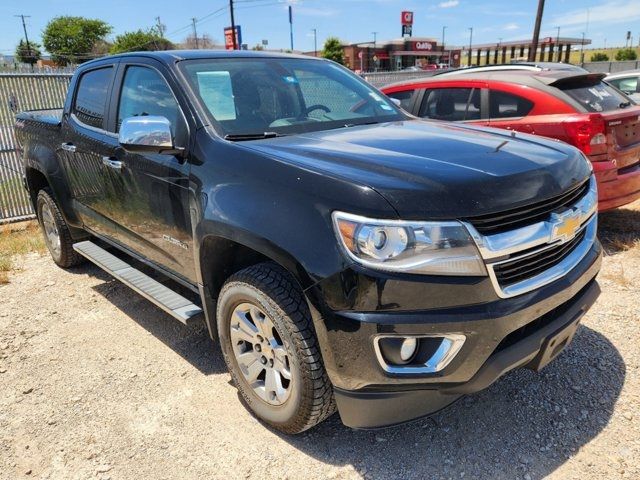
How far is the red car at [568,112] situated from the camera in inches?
184

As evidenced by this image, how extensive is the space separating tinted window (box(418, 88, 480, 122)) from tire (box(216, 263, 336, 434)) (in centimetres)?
405

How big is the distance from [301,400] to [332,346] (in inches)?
16.2

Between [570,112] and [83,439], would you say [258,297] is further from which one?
[570,112]

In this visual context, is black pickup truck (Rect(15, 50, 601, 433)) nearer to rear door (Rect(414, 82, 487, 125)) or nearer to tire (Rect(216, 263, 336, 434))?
tire (Rect(216, 263, 336, 434))

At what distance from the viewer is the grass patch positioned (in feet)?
17.3

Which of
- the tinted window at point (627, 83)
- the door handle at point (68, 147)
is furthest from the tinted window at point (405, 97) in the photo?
the tinted window at point (627, 83)

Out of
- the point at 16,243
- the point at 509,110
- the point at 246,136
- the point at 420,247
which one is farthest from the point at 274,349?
the point at 16,243

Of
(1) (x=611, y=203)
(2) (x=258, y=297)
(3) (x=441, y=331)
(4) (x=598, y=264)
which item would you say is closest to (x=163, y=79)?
(2) (x=258, y=297)

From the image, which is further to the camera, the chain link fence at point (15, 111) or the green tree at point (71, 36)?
the green tree at point (71, 36)

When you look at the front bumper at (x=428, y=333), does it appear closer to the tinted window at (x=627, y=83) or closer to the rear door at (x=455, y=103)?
the rear door at (x=455, y=103)

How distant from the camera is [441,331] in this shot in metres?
1.95

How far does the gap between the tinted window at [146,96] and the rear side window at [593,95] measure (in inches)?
152

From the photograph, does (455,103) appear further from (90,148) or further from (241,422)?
(241,422)

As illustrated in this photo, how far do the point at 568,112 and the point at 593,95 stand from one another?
0.51 meters
